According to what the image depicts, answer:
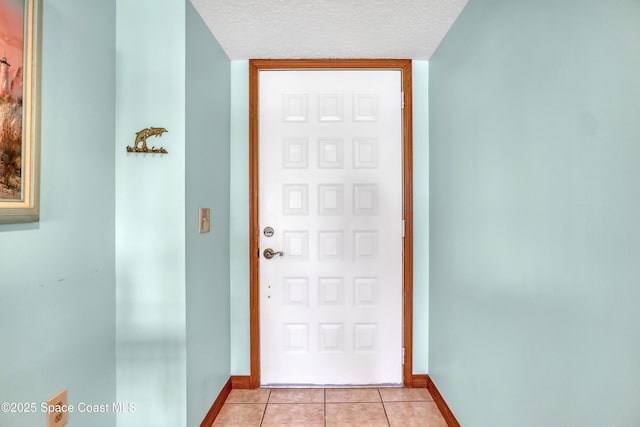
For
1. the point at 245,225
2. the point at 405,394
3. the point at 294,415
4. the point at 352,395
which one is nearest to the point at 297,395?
the point at 294,415

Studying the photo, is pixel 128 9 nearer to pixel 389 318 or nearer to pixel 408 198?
pixel 408 198

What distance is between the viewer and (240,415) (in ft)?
6.93

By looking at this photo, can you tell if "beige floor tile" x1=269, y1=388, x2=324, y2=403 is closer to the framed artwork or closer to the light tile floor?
the light tile floor

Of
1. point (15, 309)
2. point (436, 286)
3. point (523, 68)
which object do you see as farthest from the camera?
point (436, 286)

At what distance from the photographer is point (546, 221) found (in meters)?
1.16

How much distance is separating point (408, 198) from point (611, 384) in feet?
5.28

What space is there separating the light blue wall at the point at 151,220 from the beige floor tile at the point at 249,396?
0.68 meters

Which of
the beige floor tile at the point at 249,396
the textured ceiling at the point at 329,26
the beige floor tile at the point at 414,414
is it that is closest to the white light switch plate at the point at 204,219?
the textured ceiling at the point at 329,26

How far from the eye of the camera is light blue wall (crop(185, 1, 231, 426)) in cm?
171

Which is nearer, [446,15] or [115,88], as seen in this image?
[115,88]

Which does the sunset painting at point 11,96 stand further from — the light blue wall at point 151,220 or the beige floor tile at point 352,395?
the beige floor tile at point 352,395

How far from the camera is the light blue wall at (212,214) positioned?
5.62ft

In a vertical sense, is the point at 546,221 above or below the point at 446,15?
below

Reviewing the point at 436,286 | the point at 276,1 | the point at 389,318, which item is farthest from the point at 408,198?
the point at 276,1
